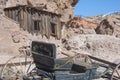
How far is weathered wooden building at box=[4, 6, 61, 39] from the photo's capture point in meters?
27.4

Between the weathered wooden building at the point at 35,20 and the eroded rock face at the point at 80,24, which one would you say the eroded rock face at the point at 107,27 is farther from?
the eroded rock face at the point at 80,24

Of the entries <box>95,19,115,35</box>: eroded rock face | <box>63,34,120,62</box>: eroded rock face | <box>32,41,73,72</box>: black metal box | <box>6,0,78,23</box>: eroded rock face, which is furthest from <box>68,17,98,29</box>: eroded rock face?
<box>32,41,73,72</box>: black metal box

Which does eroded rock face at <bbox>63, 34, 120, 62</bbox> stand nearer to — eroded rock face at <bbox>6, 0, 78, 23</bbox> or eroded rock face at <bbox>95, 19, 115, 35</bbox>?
eroded rock face at <bbox>6, 0, 78, 23</bbox>

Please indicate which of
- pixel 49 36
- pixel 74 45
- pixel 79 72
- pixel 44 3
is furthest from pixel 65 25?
pixel 79 72

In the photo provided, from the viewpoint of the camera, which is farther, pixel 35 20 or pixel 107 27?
pixel 107 27

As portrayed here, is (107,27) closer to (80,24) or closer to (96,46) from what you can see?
(80,24)

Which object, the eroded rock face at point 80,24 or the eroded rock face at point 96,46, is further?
the eroded rock face at point 80,24

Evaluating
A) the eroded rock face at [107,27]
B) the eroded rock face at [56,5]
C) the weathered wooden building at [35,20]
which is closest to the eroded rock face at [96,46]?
the weathered wooden building at [35,20]

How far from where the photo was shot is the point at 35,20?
28.8m

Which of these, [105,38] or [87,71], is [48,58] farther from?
[105,38]

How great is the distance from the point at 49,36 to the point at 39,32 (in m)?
1.62

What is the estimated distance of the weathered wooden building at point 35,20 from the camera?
2736 cm

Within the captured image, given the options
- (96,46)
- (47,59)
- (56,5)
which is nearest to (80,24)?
(56,5)

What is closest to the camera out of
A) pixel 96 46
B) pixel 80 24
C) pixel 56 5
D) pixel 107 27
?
pixel 96 46
